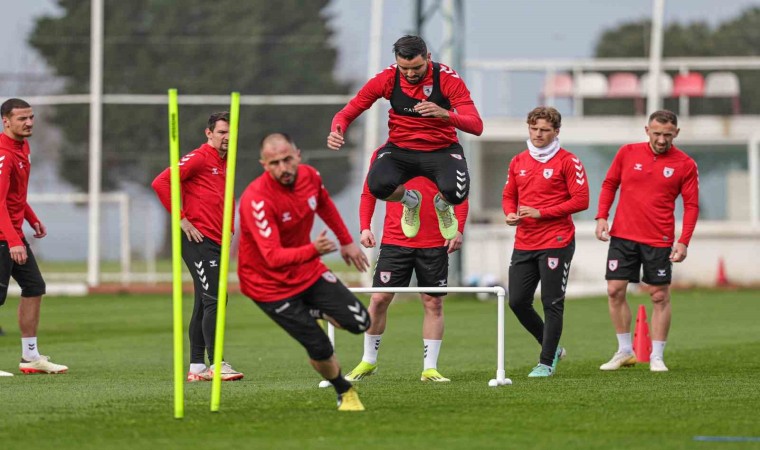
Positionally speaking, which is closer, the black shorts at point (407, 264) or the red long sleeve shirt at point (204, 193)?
the black shorts at point (407, 264)

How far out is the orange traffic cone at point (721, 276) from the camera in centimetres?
2889

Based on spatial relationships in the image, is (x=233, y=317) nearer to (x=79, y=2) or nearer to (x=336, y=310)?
(x=79, y=2)

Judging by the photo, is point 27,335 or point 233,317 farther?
point 233,317

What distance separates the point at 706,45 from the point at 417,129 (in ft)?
96.0

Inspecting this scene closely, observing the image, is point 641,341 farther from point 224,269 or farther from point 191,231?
point 224,269

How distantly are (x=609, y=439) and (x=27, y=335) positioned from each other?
612 cm

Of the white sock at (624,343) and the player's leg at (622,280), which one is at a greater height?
the player's leg at (622,280)

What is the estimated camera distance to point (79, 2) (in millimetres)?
29812

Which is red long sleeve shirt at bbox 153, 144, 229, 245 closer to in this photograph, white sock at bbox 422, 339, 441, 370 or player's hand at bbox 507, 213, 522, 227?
white sock at bbox 422, 339, 441, 370

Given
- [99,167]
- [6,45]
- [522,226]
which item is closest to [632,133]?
[99,167]

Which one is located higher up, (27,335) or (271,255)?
(271,255)

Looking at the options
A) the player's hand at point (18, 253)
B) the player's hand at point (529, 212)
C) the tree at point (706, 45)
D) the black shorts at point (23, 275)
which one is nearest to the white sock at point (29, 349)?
the black shorts at point (23, 275)

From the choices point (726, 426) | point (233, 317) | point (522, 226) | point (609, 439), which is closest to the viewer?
point (609, 439)

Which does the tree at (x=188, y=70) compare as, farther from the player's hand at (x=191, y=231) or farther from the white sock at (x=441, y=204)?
the white sock at (x=441, y=204)
